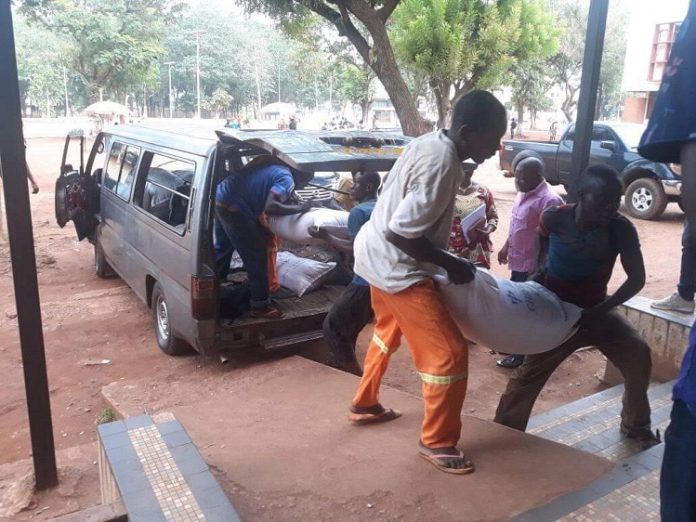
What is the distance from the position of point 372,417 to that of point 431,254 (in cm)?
120

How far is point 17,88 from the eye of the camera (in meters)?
2.74

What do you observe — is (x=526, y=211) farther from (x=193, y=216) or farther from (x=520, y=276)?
(x=193, y=216)

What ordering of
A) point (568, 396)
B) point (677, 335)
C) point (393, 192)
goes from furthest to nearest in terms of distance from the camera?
point (568, 396)
point (677, 335)
point (393, 192)

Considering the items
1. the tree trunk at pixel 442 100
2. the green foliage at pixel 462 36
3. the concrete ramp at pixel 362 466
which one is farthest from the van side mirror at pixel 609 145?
the concrete ramp at pixel 362 466

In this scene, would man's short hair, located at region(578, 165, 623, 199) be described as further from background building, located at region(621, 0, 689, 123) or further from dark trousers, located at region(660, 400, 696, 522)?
background building, located at region(621, 0, 689, 123)

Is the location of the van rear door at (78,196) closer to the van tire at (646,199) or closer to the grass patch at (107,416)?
the grass patch at (107,416)

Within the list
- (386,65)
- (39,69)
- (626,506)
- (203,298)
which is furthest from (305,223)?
(39,69)

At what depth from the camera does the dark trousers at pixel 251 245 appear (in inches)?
189

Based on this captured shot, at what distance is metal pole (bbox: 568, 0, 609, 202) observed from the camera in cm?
355

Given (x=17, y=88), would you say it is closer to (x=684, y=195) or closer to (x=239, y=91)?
(x=684, y=195)

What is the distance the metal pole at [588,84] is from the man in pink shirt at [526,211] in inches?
32.6

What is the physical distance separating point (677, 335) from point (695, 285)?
0.47 meters

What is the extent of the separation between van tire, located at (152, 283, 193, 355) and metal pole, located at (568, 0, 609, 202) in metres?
3.39

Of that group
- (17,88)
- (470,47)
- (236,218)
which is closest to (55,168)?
(470,47)
